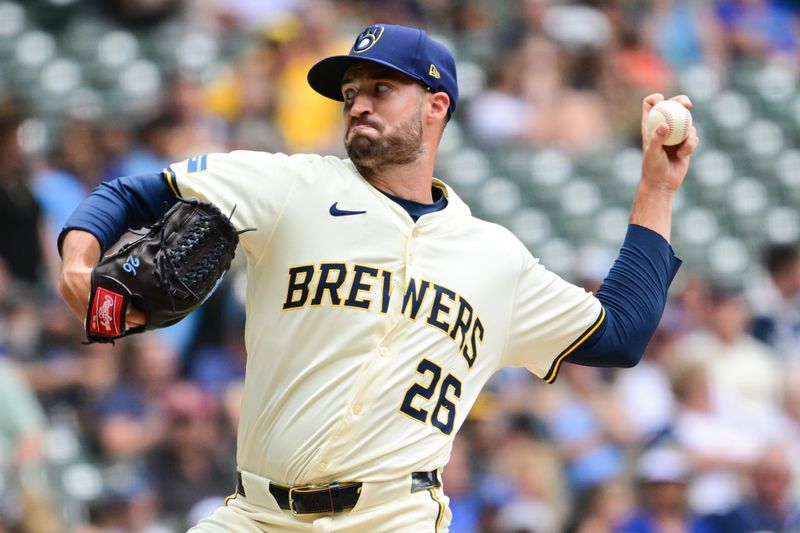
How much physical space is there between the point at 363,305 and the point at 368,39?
752 mm

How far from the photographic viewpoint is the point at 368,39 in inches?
150

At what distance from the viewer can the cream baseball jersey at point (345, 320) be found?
3504mm

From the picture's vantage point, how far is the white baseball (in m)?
3.96

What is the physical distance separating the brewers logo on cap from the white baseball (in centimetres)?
83

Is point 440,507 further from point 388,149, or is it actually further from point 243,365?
point 243,365

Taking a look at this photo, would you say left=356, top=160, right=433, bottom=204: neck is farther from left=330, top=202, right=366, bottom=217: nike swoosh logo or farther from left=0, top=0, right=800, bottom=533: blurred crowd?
left=0, top=0, right=800, bottom=533: blurred crowd

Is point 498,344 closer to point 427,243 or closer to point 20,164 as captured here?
point 427,243

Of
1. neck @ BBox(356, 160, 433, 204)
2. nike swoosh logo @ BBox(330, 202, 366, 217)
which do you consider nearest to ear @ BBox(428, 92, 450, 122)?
neck @ BBox(356, 160, 433, 204)

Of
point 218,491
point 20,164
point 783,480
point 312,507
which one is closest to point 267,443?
point 312,507

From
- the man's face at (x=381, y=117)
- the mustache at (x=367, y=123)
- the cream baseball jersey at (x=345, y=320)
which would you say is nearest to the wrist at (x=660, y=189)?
the cream baseball jersey at (x=345, y=320)

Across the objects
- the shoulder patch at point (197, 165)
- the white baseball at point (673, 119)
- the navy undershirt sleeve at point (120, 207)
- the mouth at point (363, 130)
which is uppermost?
the white baseball at point (673, 119)

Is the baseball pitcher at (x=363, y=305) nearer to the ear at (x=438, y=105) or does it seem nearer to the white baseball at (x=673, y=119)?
the ear at (x=438, y=105)

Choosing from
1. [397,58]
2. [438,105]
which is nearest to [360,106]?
[397,58]

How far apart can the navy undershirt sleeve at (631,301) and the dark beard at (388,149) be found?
68cm
